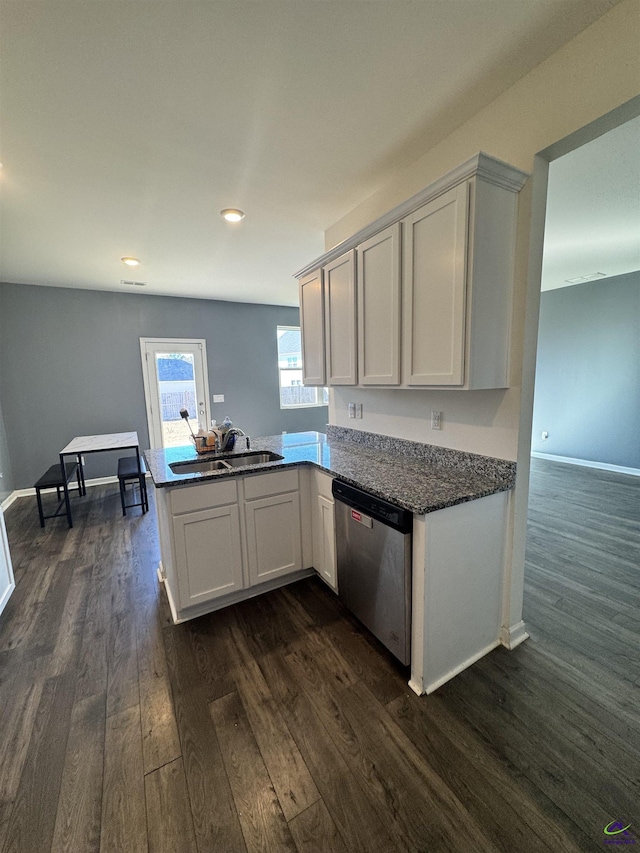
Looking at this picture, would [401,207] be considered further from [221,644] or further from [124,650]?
[124,650]

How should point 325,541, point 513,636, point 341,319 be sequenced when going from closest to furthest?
1. point 513,636
2. point 325,541
3. point 341,319

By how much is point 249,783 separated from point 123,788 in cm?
46

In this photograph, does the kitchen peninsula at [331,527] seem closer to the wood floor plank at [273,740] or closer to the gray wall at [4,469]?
the wood floor plank at [273,740]

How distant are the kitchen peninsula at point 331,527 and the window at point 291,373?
3491 millimetres

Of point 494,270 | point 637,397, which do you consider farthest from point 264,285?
point 637,397

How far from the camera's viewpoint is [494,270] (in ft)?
5.15

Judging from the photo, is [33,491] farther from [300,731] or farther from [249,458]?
[300,731]

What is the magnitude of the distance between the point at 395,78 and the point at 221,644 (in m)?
2.95

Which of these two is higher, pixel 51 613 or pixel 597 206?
pixel 597 206

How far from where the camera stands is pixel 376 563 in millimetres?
1730

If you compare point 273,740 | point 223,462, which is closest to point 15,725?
point 273,740

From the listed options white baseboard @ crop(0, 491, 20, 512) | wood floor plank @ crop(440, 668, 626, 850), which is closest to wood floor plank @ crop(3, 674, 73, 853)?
wood floor plank @ crop(440, 668, 626, 850)

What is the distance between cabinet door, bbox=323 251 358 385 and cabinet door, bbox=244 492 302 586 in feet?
3.10

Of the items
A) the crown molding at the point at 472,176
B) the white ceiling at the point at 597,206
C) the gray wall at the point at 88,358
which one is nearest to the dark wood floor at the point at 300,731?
the crown molding at the point at 472,176
